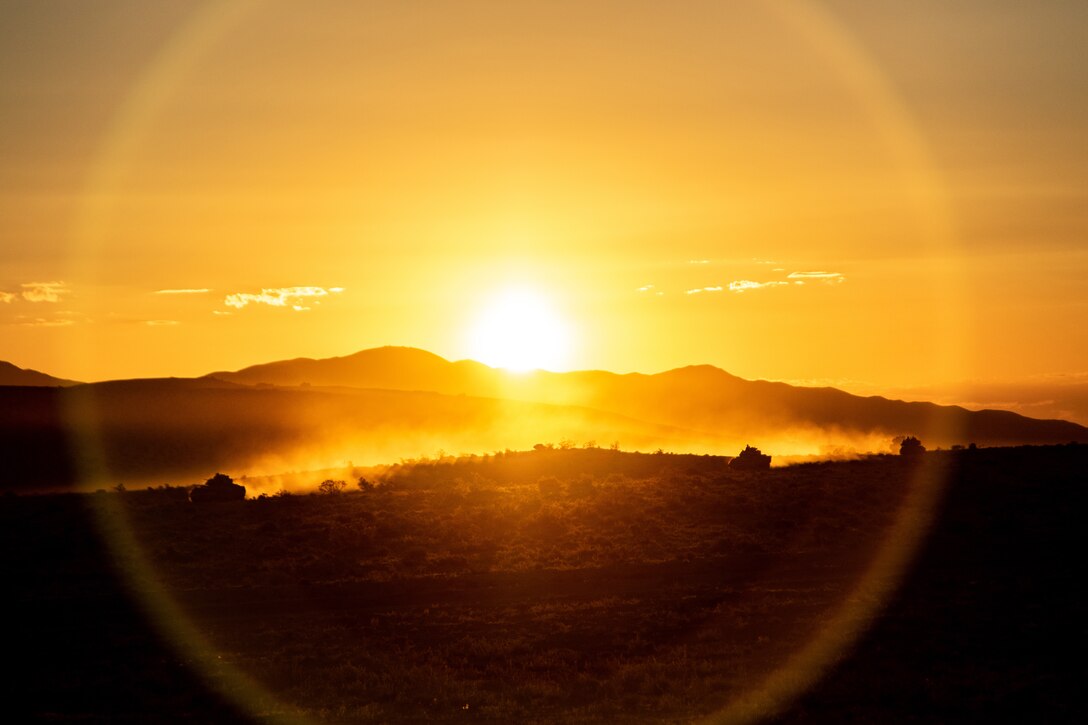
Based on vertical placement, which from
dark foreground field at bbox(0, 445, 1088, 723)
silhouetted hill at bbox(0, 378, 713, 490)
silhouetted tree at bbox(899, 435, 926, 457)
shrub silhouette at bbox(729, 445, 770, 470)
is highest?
silhouetted hill at bbox(0, 378, 713, 490)

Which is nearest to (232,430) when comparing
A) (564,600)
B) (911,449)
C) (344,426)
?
(344,426)

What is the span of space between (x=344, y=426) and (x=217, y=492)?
44.1 m

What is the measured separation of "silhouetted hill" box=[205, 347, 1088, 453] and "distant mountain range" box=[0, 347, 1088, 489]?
1.72 feet

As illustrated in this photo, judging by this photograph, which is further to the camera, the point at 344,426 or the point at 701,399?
the point at 701,399

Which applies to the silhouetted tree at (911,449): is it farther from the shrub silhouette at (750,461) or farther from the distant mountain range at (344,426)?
the shrub silhouette at (750,461)

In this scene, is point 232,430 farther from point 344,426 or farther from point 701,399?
point 701,399

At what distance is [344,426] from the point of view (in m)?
85.6

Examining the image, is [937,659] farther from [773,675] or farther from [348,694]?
[348,694]

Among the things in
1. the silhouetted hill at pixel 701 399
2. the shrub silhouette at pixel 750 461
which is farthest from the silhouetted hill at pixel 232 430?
the shrub silhouette at pixel 750 461

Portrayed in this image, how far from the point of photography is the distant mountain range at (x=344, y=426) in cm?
6669

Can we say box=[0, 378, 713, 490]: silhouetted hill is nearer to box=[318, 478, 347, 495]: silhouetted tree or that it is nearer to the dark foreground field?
box=[318, 478, 347, 495]: silhouetted tree

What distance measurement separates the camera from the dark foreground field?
1930cm

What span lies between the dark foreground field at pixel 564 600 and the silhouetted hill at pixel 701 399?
58.8 m

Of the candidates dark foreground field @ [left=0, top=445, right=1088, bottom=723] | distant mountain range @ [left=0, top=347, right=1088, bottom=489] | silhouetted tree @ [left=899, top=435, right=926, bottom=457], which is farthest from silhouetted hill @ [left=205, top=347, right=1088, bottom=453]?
dark foreground field @ [left=0, top=445, right=1088, bottom=723]
